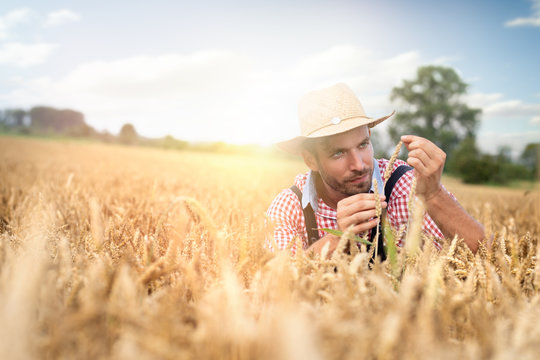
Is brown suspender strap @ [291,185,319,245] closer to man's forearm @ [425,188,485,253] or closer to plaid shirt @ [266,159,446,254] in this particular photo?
plaid shirt @ [266,159,446,254]

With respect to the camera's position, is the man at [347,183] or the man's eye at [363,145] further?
the man's eye at [363,145]

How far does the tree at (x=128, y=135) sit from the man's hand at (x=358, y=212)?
54.0m

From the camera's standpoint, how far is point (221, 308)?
0.80m

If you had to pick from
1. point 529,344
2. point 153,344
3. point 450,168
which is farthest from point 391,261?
point 450,168

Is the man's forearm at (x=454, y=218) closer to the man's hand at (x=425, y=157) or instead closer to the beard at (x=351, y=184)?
the man's hand at (x=425, y=157)

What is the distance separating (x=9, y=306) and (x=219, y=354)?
42cm

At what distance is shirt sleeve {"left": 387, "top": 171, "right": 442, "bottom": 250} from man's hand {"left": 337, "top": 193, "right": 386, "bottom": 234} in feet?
2.22

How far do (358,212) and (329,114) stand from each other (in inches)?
30.9

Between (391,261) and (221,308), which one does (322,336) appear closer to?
(221,308)

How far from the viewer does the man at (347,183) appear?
175cm

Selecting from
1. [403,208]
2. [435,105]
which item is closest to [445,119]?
[435,105]

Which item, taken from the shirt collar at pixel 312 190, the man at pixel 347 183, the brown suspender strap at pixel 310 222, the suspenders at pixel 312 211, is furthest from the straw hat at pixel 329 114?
the brown suspender strap at pixel 310 222

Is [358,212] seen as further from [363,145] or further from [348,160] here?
[363,145]

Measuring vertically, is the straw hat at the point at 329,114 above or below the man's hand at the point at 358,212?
above
